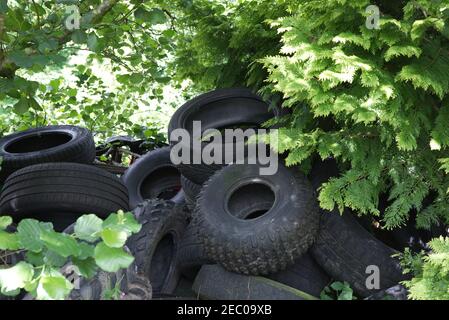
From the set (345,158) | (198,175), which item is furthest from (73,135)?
(345,158)

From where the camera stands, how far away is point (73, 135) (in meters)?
5.19

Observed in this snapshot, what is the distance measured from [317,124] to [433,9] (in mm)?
955

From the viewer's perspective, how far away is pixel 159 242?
3865mm

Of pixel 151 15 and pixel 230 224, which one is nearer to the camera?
pixel 230 224

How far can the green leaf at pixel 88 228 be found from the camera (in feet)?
6.19

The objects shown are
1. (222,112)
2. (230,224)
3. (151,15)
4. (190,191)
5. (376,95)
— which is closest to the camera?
(376,95)

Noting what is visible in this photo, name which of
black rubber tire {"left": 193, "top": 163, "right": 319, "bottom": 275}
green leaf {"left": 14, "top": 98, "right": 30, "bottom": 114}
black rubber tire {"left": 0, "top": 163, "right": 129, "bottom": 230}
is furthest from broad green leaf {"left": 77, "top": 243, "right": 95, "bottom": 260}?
green leaf {"left": 14, "top": 98, "right": 30, "bottom": 114}

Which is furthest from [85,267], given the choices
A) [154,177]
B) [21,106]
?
[154,177]

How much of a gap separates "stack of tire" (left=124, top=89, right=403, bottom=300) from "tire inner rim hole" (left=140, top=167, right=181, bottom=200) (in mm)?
1337

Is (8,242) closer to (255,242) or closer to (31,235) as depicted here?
(31,235)

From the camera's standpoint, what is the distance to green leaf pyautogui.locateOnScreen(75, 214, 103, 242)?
189 cm

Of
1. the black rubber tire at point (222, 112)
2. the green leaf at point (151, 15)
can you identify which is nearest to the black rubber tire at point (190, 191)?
the black rubber tire at point (222, 112)

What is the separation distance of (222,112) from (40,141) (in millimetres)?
2047

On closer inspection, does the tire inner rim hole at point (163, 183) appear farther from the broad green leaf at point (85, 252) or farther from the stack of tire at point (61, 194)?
the broad green leaf at point (85, 252)
